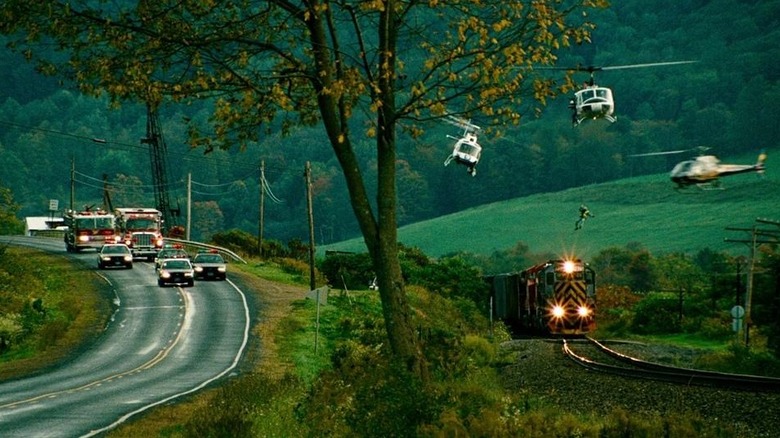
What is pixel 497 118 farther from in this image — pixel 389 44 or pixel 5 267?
pixel 5 267

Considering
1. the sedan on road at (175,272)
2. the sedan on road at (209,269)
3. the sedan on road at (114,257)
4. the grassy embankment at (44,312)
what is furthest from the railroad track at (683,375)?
the sedan on road at (114,257)

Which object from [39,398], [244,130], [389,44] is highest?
[389,44]

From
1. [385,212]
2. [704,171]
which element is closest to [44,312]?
[385,212]

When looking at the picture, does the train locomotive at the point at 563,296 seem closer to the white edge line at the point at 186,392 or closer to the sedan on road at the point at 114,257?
the white edge line at the point at 186,392

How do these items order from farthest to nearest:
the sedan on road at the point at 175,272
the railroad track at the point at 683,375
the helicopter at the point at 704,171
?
the sedan on road at the point at 175,272, the railroad track at the point at 683,375, the helicopter at the point at 704,171

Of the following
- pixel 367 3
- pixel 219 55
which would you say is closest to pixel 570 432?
pixel 367 3

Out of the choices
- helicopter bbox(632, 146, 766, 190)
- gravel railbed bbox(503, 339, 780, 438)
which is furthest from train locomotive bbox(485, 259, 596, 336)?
helicopter bbox(632, 146, 766, 190)
